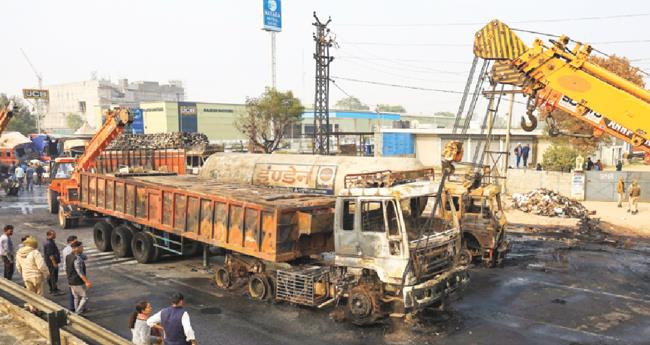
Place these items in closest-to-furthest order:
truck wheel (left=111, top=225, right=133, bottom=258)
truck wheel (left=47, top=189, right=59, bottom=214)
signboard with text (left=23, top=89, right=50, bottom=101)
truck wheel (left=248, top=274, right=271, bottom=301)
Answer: truck wheel (left=248, top=274, right=271, bottom=301), truck wheel (left=111, top=225, right=133, bottom=258), truck wheel (left=47, top=189, right=59, bottom=214), signboard with text (left=23, top=89, right=50, bottom=101)

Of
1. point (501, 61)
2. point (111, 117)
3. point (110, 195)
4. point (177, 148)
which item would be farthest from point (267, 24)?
point (501, 61)

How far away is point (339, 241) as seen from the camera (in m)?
10.2

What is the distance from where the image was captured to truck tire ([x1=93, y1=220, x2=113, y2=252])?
16297mm

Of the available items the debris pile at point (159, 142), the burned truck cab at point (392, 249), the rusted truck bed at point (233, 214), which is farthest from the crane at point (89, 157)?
the burned truck cab at point (392, 249)

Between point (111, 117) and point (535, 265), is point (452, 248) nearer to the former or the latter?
point (535, 265)

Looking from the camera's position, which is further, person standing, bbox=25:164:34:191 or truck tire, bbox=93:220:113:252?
person standing, bbox=25:164:34:191

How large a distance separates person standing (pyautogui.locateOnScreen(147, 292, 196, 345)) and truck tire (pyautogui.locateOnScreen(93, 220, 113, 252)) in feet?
34.3

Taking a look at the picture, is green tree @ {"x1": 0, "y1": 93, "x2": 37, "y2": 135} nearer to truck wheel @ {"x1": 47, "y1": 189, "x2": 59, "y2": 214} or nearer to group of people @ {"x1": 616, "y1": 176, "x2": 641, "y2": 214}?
truck wheel @ {"x1": 47, "y1": 189, "x2": 59, "y2": 214}

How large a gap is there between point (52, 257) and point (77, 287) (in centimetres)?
167

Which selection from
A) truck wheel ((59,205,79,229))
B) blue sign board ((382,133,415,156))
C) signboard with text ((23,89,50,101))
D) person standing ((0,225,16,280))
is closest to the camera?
person standing ((0,225,16,280))

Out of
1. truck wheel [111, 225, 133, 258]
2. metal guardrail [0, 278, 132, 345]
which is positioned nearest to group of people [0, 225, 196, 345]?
metal guardrail [0, 278, 132, 345]

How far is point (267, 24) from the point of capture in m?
58.0

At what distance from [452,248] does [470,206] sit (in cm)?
544

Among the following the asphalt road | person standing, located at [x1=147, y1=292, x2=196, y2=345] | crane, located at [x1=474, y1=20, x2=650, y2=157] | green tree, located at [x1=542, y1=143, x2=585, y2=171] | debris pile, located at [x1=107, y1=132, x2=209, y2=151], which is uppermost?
crane, located at [x1=474, y1=20, x2=650, y2=157]
